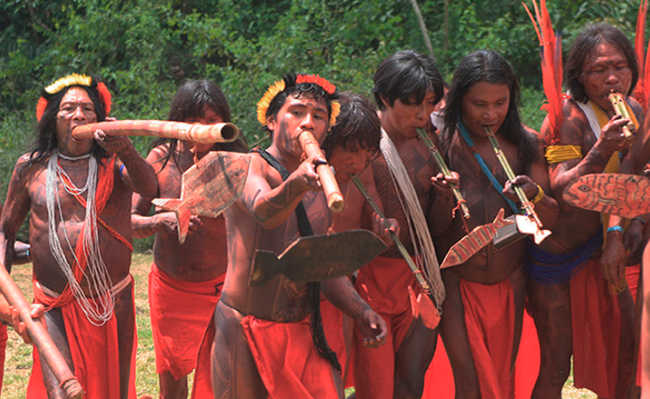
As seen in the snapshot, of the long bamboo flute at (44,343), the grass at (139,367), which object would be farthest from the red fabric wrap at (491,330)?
the long bamboo flute at (44,343)

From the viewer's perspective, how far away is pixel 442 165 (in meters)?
4.17

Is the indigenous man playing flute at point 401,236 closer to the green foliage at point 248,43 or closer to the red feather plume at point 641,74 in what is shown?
the red feather plume at point 641,74

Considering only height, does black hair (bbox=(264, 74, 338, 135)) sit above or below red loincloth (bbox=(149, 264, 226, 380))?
above

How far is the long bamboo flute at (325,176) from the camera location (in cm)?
262

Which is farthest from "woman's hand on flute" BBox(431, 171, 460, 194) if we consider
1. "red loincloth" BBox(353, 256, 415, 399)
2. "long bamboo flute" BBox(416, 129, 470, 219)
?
"red loincloth" BBox(353, 256, 415, 399)

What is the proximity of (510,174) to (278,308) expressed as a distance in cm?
138

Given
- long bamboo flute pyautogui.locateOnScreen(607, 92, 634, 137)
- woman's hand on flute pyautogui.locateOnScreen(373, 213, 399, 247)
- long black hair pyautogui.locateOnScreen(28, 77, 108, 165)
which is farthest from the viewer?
long black hair pyautogui.locateOnScreen(28, 77, 108, 165)

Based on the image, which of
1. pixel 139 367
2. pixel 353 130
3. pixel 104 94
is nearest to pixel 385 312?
pixel 353 130

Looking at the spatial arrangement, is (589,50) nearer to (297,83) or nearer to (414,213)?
(414,213)

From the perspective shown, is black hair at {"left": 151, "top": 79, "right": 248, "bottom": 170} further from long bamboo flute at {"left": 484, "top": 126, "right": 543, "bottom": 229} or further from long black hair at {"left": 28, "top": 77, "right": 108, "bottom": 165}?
long bamboo flute at {"left": 484, "top": 126, "right": 543, "bottom": 229}

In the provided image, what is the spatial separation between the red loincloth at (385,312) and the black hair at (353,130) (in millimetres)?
694

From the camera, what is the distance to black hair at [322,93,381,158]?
3.99 meters

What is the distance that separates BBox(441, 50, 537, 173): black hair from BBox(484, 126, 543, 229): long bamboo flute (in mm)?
150

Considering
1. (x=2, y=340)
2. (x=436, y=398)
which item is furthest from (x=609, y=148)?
(x=2, y=340)
